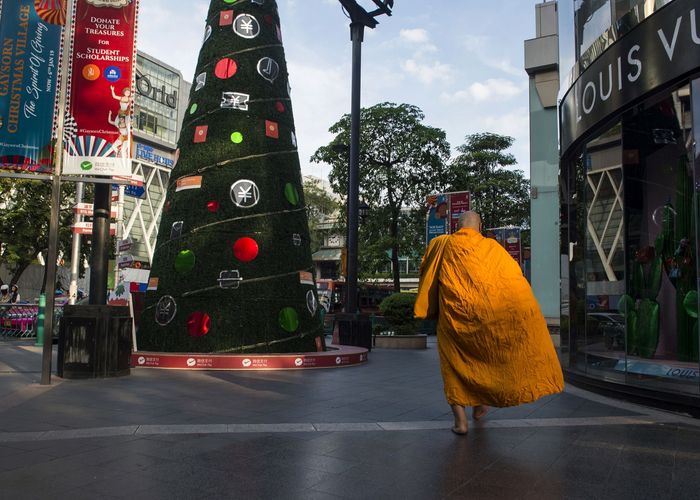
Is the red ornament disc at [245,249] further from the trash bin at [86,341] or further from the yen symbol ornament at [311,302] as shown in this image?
the trash bin at [86,341]

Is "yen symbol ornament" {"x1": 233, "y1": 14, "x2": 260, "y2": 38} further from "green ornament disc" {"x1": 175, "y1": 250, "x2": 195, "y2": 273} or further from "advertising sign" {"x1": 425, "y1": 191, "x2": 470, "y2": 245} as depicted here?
"advertising sign" {"x1": 425, "y1": 191, "x2": 470, "y2": 245}

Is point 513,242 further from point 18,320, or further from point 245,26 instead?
point 18,320

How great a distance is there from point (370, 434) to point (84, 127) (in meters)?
6.25

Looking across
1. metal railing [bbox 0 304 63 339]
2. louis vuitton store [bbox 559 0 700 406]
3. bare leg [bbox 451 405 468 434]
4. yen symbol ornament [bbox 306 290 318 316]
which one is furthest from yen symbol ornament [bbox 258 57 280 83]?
metal railing [bbox 0 304 63 339]

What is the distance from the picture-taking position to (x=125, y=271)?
18922 millimetres

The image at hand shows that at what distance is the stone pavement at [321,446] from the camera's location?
3.81 meters

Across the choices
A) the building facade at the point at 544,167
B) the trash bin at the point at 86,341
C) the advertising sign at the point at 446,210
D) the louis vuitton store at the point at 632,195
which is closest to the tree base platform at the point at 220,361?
the trash bin at the point at 86,341

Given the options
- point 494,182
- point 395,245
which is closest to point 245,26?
point 395,245

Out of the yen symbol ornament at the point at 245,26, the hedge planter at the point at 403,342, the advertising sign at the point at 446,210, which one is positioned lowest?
the hedge planter at the point at 403,342

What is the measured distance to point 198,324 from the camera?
427 inches

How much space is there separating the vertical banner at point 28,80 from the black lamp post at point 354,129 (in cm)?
799

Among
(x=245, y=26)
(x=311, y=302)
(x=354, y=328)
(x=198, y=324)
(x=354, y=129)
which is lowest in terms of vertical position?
(x=354, y=328)

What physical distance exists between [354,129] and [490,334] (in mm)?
11235

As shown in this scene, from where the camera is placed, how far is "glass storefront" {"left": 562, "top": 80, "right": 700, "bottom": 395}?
25.2 ft
